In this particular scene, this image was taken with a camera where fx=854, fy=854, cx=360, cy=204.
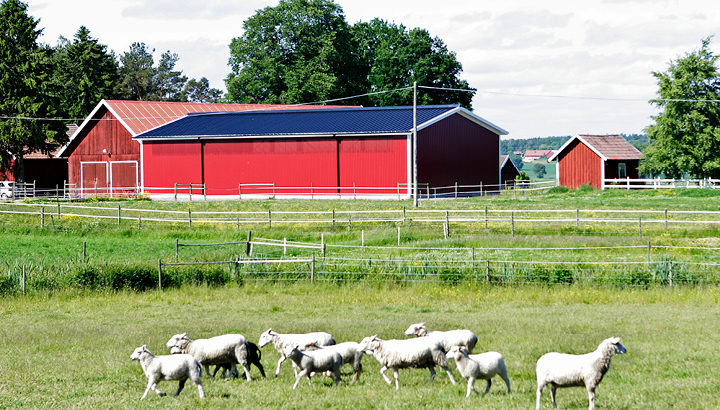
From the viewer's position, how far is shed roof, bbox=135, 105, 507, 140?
2128 inches

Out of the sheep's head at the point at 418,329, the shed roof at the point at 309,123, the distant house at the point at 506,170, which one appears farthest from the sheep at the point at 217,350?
the distant house at the point at 506,170

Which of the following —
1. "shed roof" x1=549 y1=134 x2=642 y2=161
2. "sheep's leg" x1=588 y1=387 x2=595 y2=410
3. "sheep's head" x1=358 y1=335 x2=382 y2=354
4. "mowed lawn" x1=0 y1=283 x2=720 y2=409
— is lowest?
"mowed lawn" x1=0 y1=283 x2=720 y2=409

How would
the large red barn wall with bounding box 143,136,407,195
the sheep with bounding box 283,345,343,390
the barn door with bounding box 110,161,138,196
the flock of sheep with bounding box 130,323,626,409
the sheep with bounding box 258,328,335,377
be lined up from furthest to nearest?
the barn door with bounding box 110,161,138,196, the large red barn wall with bounding box 143,136,407,195, the sheep with bounding box 258,328,335,377, the sheep with bounding box 283,345,343,390, the flock of sheep with bounding box 130,323,626,409

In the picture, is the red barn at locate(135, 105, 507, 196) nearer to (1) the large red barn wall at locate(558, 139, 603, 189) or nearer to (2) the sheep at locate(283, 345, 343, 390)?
(1) the large red barn wall at locate(558, 139, 603, 189)

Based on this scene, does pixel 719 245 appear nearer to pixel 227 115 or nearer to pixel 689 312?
pixel 689 312

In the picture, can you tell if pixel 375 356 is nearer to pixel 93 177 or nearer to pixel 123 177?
pixel 123 177

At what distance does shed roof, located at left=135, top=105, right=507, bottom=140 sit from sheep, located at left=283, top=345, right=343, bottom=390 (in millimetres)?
39361

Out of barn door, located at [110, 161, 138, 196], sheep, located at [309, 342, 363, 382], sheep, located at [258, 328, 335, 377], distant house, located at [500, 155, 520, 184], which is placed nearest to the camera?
sheep, located at [309, 342, 363, 382]

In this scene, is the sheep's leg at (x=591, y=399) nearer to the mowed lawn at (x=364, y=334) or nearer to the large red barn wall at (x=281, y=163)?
the mowed lawn at (x=364, y=334)

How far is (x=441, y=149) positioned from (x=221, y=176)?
15.0 m

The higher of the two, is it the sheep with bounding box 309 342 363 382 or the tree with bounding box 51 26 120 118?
the tree with bounding box 51 26 120 118

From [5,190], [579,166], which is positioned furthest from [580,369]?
[5,190]

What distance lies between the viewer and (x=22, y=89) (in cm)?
6488

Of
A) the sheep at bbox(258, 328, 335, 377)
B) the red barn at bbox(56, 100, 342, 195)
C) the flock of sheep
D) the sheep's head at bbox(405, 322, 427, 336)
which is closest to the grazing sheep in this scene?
the flock of sheep
